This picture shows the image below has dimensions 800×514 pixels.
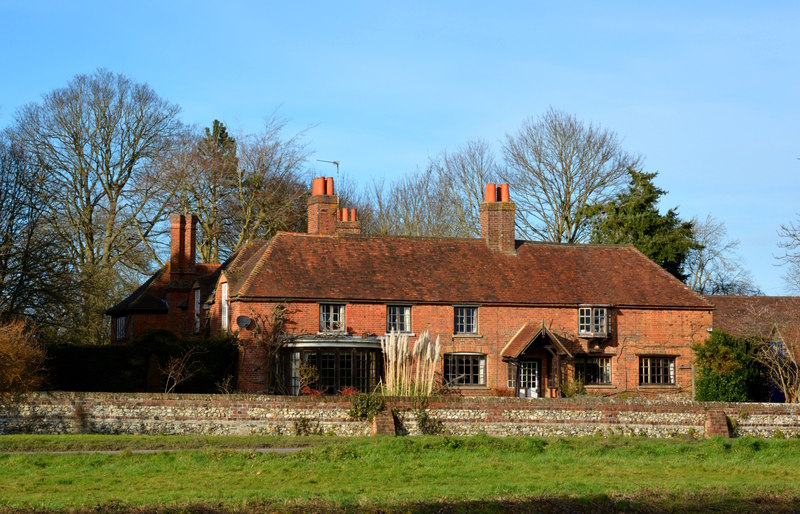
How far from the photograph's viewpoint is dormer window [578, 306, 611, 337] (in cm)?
3959

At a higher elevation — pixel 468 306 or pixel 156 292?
pixel 156 292

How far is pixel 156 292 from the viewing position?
4547cm

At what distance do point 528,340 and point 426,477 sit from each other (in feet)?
67.1

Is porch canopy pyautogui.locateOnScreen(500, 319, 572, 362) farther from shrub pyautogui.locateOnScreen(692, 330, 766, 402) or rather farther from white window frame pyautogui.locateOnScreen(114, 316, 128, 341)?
white window frame pyautogui.locateOnScreen(114, 316, 128, 341)

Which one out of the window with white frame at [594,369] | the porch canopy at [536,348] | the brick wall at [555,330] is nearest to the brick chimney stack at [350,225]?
the brick wall at [555,330]

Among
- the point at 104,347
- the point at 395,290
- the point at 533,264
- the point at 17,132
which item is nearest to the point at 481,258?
the point at 533,264

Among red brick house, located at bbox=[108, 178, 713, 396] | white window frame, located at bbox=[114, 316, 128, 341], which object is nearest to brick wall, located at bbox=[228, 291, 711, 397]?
red brick house, located at bbox=[108, 178, 713, 396]

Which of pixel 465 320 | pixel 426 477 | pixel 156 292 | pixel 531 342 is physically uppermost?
pixel 156 292

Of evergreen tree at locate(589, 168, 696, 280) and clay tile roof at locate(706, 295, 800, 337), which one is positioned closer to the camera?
clay tile roof at locate(706, 295, 800, 337)

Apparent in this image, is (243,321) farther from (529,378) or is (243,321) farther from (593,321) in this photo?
(593,321)

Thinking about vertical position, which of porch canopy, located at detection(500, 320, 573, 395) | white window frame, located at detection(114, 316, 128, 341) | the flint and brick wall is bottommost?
the flint and brick wall

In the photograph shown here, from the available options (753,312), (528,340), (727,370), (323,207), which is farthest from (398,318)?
(753,312)

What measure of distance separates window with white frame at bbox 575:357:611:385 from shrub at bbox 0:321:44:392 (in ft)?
70.0

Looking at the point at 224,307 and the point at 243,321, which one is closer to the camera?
the point at 243,321
